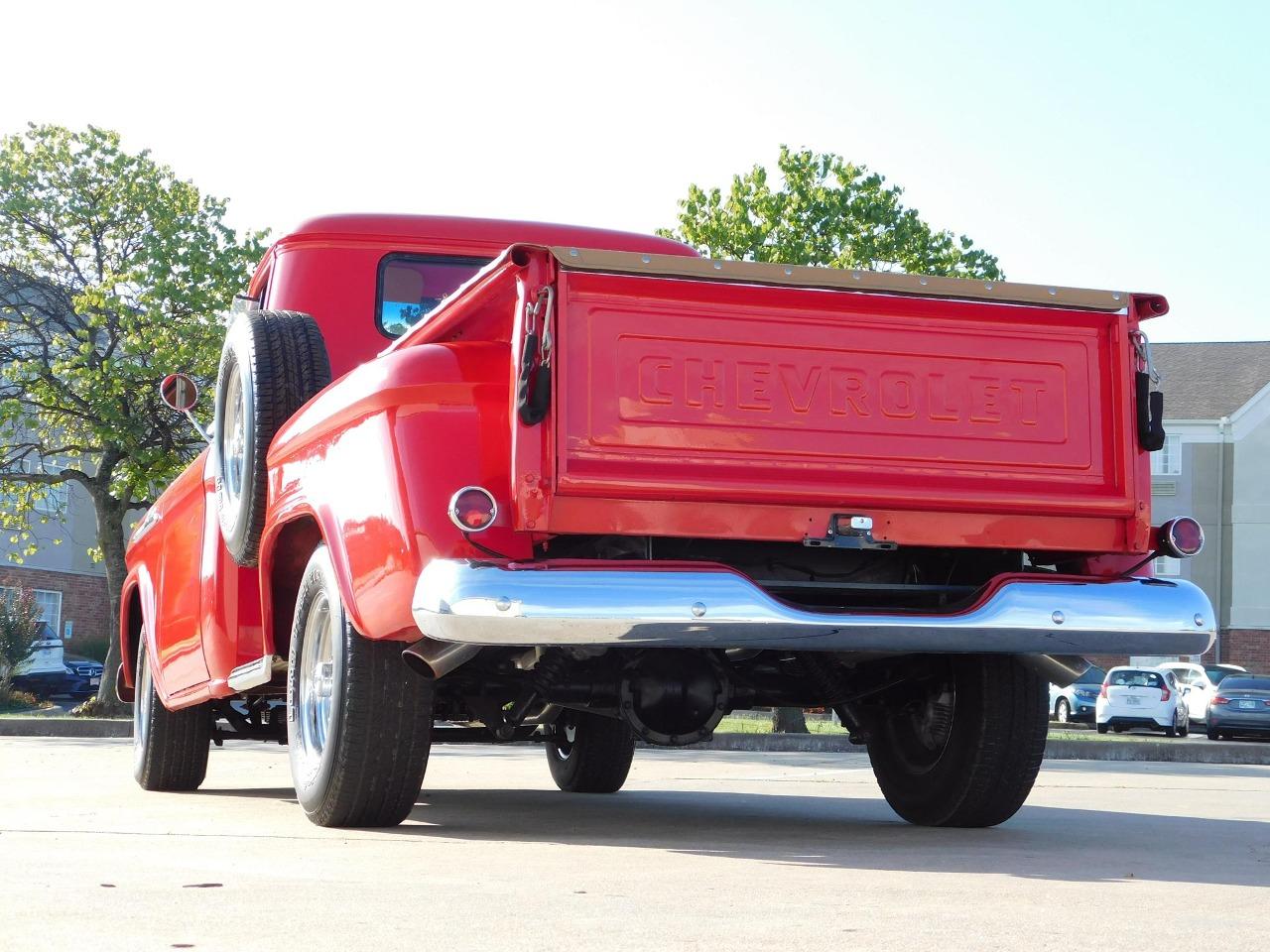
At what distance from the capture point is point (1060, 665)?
19.2 feet

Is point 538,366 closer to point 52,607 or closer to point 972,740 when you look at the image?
point 972,740

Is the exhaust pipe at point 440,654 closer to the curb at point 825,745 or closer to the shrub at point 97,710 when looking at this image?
the curb at point 825,745

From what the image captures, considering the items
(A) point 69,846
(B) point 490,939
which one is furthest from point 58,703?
(B) point 490,939

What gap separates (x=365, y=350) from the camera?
7301mm

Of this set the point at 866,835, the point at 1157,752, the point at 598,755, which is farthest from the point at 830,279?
the point at 1157,752

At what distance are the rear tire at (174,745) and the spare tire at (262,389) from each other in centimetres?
225

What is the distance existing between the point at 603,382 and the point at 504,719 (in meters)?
2.03

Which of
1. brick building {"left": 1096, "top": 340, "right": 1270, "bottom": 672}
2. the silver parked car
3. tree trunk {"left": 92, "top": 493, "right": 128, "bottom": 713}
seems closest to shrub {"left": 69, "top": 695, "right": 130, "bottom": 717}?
tree trunk {"left": 92, "top": 493, "right": 128, "bottom": 713}

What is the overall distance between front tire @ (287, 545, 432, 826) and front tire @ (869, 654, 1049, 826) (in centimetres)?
209

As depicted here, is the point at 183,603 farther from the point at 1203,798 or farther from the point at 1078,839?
the point at 1203,798

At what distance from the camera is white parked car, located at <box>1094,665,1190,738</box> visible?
3178 centimetres

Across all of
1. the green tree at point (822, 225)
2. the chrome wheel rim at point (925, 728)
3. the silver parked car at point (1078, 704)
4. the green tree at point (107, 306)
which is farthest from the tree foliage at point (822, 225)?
the chrome wheel rim at point (925, 728)

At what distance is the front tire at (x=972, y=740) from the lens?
253 inches

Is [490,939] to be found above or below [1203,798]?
above
